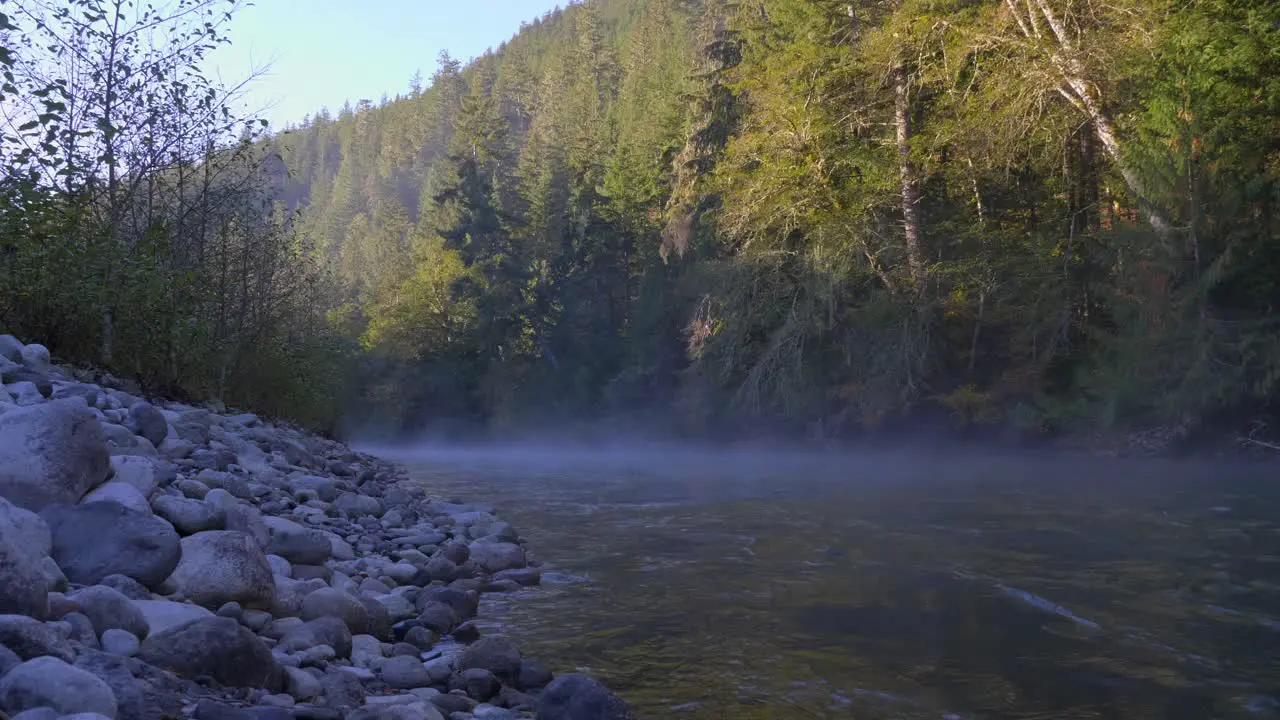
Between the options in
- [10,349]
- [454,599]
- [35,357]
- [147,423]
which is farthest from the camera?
[35,357]

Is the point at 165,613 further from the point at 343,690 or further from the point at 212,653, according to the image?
the point at 343,690

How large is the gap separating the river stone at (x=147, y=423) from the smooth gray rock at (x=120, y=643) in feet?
11.5

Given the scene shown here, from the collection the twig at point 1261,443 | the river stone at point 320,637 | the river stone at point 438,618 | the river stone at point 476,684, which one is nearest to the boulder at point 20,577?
the river stone at point 320,637

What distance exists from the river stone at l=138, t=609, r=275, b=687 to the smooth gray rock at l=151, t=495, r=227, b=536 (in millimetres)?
1218

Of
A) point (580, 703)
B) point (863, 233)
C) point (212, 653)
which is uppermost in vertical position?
point (863, 233)

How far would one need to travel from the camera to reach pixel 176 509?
4316 millimetres

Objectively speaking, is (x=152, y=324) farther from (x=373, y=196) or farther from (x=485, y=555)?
(x=373, y=196)

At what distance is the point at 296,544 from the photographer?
17.5ft

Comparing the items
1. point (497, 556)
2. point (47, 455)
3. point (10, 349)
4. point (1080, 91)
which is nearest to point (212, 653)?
point (47, 455)

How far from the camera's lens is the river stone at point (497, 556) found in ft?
22.8

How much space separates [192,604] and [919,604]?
4.11 metres

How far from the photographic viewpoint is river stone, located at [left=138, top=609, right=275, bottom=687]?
3074mm

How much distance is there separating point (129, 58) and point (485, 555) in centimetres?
595

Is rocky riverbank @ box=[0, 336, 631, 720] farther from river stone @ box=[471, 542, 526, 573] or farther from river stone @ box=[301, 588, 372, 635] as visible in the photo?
river stone @ box=[471, 542, 526, 573]
